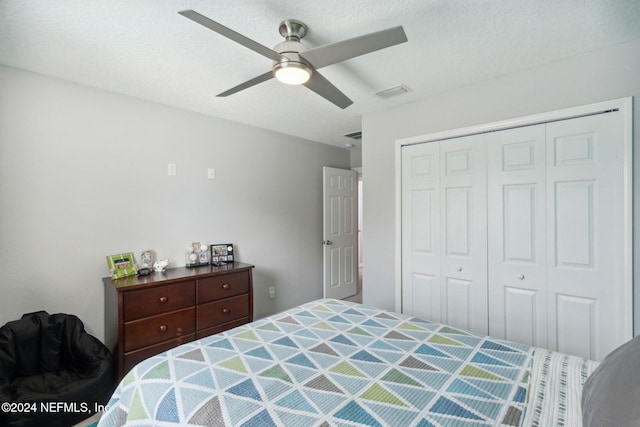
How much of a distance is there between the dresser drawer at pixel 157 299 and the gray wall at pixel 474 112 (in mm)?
1747

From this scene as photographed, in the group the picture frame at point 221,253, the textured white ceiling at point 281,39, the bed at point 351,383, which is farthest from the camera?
the picture frame at point 221,253

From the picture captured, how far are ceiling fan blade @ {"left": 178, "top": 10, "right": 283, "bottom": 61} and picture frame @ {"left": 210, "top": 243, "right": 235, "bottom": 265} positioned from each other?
218 cm

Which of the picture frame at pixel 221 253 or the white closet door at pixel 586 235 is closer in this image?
the white closet door at pixel 586 235

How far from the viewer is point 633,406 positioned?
0.64 m


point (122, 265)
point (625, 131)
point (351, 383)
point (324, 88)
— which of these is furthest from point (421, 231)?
point (122, 265)

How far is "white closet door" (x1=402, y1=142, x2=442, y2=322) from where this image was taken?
8.84ft

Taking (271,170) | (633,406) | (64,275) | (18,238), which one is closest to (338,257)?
(271,170)

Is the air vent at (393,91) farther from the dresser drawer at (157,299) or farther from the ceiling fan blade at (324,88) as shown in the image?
the dresser drawer at (157,299)

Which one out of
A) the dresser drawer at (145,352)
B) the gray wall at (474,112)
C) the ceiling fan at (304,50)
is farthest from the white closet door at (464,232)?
the dresser drawer at (145,352)

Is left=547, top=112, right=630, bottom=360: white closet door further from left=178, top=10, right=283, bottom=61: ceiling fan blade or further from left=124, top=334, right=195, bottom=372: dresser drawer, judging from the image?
left=124, top=334, right=195, bottom=372: dresser drawer

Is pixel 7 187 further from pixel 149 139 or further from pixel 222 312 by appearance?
pixel 222 312

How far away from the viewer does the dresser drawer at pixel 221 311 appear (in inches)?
103

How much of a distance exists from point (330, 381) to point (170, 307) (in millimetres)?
1794

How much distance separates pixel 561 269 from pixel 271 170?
3006 mm
